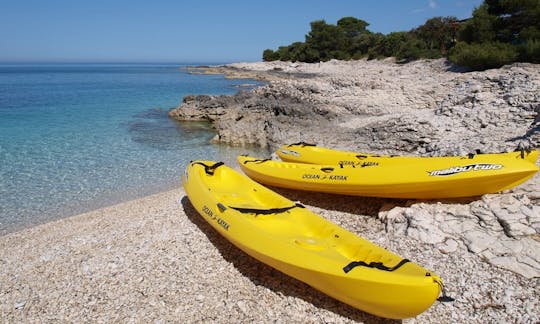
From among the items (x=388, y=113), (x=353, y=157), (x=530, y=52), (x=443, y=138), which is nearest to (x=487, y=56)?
(x=530, y=52)

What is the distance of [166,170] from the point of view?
10359 millimetres

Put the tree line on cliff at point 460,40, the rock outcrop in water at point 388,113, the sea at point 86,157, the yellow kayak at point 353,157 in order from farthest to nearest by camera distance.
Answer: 1. the tree line on cliff at point 460,40
2. the rock outcrop in water at point 388,113
3. the sea at point 86,157
4. the yellow kayak at point 353,157

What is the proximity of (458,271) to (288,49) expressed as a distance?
7582cm

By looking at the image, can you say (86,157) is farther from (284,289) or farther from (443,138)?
(443,138)

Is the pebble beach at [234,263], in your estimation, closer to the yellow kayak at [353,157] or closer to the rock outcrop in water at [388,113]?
the yellow kayak at [353,157]

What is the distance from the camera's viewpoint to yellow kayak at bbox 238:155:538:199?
4.79m

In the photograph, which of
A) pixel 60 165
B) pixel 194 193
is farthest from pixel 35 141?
pixel 194 193

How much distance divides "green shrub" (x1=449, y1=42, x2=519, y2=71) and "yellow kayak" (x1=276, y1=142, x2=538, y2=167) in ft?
56.9

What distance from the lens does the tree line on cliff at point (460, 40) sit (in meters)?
21.0

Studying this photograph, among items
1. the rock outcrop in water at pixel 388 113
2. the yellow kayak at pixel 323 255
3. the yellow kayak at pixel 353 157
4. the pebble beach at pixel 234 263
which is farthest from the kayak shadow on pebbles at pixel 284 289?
the rock outcrop in water at pixel 388 113

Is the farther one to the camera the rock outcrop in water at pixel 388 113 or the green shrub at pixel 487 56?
the green shrub at pixel 487 56

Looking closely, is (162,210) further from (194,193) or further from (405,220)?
(405,220)

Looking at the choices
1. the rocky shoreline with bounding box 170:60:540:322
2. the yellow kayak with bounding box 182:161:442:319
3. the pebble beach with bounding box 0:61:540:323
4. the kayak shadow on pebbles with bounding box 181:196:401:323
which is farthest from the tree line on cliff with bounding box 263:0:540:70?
the kayak shadow on pebbles with bounding box 181:196:401:323

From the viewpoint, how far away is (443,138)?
29.7 feet
